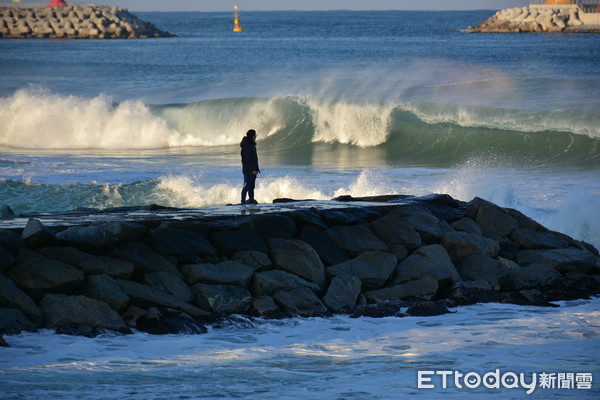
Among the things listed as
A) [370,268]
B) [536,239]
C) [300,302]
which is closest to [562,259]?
[536,239]

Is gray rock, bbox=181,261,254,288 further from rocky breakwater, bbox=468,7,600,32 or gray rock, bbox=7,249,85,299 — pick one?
rocky breakwater, bbox=468,7,600,32

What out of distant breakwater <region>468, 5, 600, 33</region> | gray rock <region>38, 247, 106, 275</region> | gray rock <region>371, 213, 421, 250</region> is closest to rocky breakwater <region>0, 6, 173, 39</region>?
distant breakwater <region>468, 5, 600, 33</region>

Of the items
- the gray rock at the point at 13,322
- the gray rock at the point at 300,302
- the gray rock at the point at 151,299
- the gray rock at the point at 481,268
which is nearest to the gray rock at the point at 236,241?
the gray rock at the point at 300,302

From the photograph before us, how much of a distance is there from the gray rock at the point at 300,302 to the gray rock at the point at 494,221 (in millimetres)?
2655

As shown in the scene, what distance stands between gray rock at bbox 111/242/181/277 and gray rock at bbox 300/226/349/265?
1454 mm

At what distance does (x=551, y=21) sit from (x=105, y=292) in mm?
71750

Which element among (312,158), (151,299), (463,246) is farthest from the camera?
(312,158)

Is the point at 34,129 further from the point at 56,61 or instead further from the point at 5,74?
the point at 56,61

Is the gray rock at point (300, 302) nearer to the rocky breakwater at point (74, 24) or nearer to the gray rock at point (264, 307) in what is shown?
the gray rock at point (264, 307)

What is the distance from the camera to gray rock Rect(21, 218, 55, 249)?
802cm

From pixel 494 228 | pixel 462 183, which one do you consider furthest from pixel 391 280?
pixel 462 183

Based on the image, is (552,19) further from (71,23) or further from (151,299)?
(151,299)

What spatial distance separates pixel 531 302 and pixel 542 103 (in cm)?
1793

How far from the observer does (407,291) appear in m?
8.75
